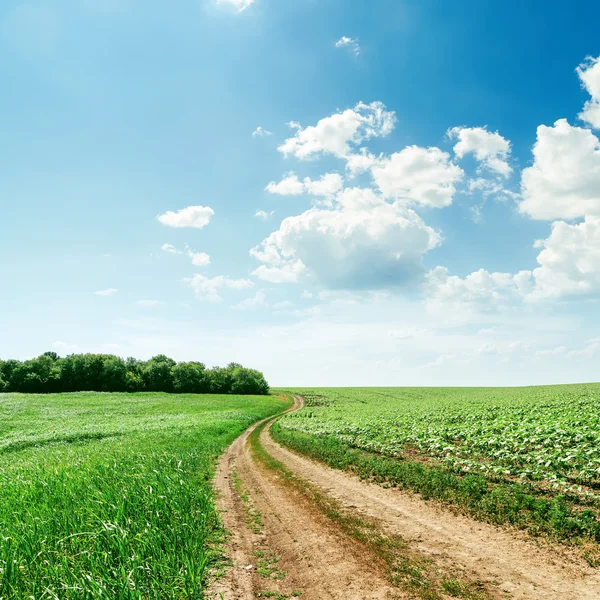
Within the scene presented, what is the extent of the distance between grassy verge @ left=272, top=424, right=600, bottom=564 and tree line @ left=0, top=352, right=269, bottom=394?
96.9m

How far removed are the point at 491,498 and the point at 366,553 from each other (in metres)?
5.78

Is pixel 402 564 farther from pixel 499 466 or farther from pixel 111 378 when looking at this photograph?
pixel 111 378

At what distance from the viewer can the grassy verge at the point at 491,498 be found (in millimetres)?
10008

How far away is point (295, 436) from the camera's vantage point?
28609 millimetres

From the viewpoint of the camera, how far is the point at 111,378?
110m

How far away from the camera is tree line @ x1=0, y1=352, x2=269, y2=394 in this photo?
10881 cm

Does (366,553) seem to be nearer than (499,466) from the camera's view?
Yes

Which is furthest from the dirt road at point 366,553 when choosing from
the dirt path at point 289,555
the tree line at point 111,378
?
the tree line at point 111,378

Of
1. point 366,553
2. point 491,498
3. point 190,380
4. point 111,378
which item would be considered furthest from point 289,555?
point 111,378

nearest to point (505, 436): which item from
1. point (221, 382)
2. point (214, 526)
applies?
point (214, 526)

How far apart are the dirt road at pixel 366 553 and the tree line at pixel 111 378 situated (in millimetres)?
100885

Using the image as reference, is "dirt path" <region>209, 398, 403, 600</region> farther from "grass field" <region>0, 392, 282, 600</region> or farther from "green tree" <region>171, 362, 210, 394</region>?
"green tree" <region>171, 362, 210, 394</region>

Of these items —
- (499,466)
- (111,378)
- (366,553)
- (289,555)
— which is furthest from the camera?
(111,378)

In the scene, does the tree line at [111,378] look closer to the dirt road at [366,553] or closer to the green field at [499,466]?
the green field at [499,466]
